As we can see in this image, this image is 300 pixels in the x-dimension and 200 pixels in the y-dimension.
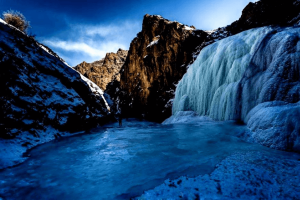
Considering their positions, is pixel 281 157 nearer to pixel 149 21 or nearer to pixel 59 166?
pixel 59 166

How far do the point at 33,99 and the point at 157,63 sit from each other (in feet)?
60.6

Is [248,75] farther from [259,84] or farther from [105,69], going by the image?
[105,69]

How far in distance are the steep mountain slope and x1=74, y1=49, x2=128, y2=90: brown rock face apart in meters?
48.9

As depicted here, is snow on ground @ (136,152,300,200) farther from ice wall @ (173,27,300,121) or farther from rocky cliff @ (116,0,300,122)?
rocky cliff @ (116,0,300,122)

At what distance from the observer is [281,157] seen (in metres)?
2.61

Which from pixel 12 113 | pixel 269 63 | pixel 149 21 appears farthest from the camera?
pixel 149 21

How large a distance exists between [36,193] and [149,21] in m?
27.6

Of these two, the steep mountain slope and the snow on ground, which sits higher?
the steep mountain slope

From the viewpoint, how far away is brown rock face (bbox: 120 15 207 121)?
19562 mm

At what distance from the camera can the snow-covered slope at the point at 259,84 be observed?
3527 millimetres

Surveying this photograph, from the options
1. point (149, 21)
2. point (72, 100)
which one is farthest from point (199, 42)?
point (72, 100)

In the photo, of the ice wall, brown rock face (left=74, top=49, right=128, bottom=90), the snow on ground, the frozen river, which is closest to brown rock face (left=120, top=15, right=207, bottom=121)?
the ice wall

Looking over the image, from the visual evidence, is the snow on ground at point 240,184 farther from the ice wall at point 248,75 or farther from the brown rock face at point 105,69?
the brown rock face at point 105,69

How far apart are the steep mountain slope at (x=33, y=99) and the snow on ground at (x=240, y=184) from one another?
336cm
